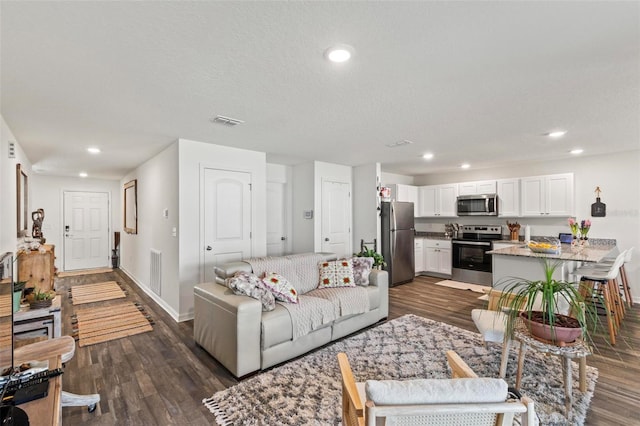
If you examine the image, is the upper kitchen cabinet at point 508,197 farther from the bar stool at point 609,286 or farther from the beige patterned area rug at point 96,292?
the beige patterned area rug at point 96,292

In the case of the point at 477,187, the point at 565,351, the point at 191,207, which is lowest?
the point at 565,351

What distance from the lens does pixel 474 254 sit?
5922 mm

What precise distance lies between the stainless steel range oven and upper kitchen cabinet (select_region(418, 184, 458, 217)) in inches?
23.6

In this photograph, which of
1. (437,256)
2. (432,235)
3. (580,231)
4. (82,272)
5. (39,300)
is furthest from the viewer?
(82,272)

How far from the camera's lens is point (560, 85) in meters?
2.34

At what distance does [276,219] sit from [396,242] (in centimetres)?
238

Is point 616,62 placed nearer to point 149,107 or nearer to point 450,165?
point 149,107

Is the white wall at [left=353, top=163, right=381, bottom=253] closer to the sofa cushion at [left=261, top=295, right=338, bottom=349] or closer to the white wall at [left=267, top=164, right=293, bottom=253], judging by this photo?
the white wall at [left=267, top=164, right=293, bottom=253]

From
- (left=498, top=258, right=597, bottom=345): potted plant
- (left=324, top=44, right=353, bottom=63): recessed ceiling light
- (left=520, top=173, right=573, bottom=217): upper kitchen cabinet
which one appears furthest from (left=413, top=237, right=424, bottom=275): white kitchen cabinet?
(left=324, top=44, right=353, bottom=63): recessed ceiling light

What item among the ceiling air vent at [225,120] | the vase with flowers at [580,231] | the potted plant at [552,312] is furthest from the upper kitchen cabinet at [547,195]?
the ceiling air vent at [225,120]

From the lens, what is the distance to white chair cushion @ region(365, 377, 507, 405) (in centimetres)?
109

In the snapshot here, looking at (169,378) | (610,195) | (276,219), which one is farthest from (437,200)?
(169,378)

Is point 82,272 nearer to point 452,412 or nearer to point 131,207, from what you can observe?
point 131,207

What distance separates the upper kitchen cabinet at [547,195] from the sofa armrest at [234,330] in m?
5.36
